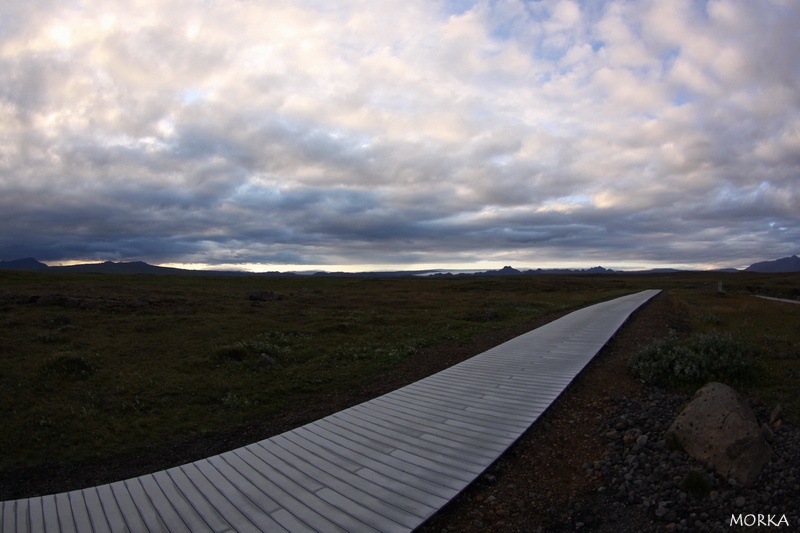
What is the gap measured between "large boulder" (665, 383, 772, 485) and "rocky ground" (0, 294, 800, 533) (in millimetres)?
153

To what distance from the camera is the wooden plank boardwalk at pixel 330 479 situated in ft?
16.3

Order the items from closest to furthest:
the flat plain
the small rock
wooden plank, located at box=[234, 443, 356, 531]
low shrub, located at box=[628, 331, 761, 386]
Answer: wooden plank, located at box=[234, 443, 356, 531] → the small rock → the flat plain → low shrub, located at box=[628, 331, 761, 386]

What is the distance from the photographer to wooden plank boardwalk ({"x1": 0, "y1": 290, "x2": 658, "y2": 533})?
4980mm

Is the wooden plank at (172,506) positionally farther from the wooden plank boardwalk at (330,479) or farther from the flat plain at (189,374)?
the flat plain at (189,374)

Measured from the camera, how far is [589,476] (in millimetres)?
6250

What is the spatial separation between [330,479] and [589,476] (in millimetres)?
3613

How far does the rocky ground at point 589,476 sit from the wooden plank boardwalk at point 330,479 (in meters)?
0.35

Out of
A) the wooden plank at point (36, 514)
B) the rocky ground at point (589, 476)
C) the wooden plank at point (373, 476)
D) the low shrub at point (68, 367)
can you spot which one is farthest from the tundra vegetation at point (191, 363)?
the wooden plank at point (373, 476)

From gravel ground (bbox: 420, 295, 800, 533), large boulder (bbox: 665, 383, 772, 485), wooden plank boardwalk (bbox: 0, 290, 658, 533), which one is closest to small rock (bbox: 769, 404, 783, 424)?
gravel ground (bbox: 420, 295, 800, 533)

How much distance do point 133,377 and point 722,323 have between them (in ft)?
80.7

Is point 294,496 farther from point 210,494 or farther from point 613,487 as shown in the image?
point 613,487

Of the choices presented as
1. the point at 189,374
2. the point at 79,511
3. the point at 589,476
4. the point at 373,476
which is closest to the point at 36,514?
the point at 79,511

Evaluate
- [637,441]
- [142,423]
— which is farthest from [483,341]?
[142,423]

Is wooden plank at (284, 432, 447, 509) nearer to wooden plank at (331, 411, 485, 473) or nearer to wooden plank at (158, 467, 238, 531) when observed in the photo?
wooden plank at (331, 411, 485, 473)
